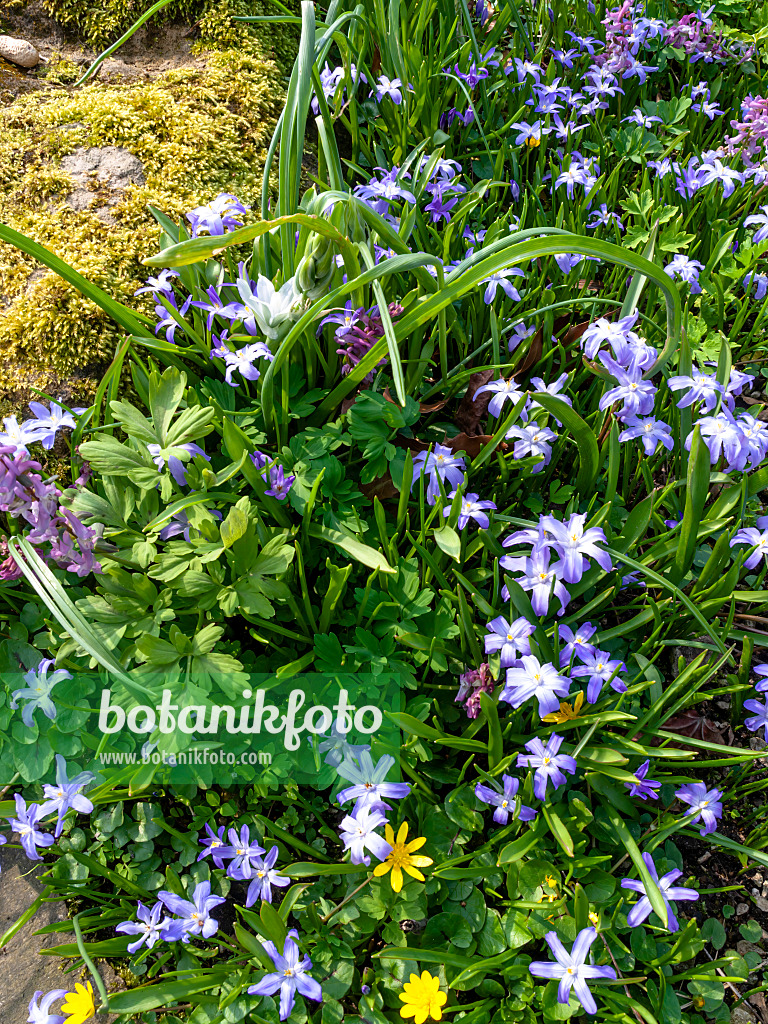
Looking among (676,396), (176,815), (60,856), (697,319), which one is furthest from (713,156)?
(60,856)

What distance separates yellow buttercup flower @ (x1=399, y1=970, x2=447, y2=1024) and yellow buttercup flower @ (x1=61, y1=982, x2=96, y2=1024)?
0.62 meters

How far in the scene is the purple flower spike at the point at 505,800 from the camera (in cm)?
151

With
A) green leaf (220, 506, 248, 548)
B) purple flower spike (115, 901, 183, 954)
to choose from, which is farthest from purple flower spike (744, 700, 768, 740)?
purple flower spike (115, 901, 183, 954)

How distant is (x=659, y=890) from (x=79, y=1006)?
1.17 meters

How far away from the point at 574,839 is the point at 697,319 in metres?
1.69

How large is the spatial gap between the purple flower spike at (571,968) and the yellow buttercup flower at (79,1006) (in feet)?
2.87

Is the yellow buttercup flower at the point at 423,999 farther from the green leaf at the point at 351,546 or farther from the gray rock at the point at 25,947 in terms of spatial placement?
the green leaf at the point at 351,546

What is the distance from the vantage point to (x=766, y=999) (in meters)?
1.52

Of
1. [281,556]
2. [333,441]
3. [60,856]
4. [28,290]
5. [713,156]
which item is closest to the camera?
[281,556]

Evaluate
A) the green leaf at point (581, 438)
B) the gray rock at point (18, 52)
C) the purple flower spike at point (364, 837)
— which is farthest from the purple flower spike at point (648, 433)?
the gray rock at point (18, 52)

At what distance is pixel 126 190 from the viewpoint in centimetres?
220

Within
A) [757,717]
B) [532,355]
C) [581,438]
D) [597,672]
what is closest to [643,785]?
[597,672]

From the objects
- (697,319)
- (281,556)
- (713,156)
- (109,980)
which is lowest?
(109,980)

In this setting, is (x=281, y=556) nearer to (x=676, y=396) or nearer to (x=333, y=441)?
(x=333, y=441)
